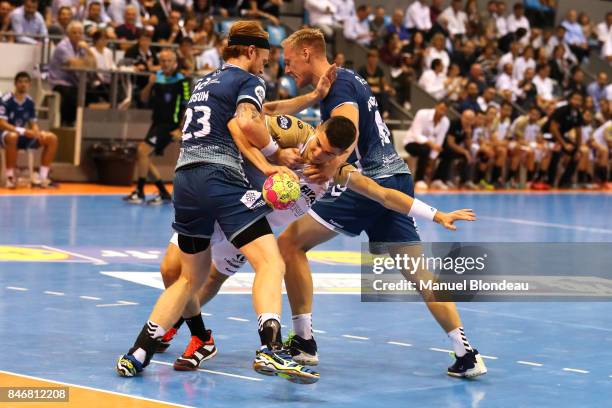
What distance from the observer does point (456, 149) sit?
23.1 meters

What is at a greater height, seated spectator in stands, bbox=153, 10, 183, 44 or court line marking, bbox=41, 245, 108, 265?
seated spectator in stands, bbox=153, 10, 183, 44

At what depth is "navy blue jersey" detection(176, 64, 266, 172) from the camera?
22.0ft

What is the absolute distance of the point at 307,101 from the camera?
7723 mm

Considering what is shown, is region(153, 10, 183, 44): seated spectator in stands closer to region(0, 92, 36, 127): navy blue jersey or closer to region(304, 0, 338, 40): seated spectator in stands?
region(0, 92, 36, 127): navy blue jersey

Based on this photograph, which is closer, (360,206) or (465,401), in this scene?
(465,401)

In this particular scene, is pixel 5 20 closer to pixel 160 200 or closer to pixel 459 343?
pixel 160 200

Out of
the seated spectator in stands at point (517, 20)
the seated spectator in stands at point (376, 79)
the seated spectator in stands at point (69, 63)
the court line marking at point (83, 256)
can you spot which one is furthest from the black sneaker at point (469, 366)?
the seated spectator in stands at point (517, 20)

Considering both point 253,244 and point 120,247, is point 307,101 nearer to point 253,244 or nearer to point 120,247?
point 253,244

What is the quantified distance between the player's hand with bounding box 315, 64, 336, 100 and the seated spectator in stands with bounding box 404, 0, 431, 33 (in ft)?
66.2

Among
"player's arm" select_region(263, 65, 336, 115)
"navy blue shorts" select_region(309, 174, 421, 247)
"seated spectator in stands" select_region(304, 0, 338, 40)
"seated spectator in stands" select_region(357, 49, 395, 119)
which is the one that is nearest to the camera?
"navy blue shorts" select_region(309, 174, 421, 247)

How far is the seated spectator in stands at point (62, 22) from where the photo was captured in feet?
67.8

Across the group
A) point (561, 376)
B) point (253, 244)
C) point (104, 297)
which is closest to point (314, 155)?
point (253, 244)

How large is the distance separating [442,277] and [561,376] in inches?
36.6

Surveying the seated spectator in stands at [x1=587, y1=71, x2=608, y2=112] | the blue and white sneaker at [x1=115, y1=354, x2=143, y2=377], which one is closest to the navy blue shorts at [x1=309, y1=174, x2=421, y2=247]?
the blue and white sneaker at [x1=115, y1=354, x2=143, y2=377]
